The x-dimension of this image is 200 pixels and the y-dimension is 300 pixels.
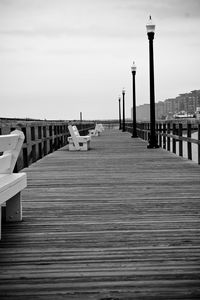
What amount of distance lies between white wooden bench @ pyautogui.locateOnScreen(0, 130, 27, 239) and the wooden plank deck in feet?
0.59

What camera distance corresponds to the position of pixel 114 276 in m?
3.40

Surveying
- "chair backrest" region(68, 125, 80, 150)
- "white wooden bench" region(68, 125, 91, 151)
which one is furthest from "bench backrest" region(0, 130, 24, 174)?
"chair backrest" region(68, 125, 80, 150)

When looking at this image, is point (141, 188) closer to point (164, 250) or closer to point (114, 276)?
point (164, 250)

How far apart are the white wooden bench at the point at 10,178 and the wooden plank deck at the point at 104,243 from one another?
0.59 ft

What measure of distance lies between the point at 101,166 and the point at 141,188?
3783 mm

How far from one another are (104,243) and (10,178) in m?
1.23

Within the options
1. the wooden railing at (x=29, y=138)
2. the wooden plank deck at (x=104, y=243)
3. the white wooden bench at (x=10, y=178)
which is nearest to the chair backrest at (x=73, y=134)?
the wooden railing at (x=29, y=138)

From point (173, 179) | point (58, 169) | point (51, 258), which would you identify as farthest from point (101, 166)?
point (51, 258)

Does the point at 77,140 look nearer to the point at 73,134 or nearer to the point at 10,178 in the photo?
the point at 73,134

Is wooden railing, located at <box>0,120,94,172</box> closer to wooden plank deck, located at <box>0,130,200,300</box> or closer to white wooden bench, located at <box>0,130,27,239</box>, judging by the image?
wooden plank deck, located at <box>0,130,200,300</box>

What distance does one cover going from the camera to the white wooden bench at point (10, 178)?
14.6ft

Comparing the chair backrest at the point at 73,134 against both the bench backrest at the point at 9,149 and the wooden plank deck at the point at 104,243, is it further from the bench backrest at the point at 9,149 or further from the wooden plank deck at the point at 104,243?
the bench backrest at the point at 9,149

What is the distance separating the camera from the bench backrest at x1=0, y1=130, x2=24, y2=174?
449 centimetres

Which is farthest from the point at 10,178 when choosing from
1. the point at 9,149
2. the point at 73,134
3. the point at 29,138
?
the point at 73,134
